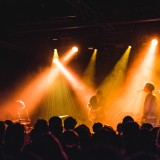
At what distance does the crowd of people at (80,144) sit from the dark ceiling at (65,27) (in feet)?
14.1

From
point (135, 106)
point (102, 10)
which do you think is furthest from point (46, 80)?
point (102, 10)

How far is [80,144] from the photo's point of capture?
169 inches

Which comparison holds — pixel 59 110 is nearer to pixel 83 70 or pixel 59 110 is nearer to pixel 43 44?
pixel 83 70

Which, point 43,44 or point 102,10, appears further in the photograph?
point 43,44

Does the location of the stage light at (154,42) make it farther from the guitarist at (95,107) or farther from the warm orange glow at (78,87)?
the warm orange glow at (78,87)

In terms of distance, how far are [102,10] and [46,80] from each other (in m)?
5.67

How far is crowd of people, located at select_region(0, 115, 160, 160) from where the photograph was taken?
2967mm

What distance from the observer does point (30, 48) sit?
39.5 ft

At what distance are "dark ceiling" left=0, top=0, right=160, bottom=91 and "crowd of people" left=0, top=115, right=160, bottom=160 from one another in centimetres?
429

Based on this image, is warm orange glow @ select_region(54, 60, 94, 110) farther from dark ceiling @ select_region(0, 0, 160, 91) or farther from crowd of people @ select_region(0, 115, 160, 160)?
crowd of people @ select_region(0, 115, 160, 160)

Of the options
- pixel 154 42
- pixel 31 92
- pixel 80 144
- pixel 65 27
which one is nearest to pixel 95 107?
pixel 65 27

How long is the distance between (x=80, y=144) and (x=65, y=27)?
6.26 meters

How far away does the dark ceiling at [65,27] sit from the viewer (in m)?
8.73

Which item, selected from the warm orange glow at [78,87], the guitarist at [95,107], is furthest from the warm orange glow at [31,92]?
the guitarist at [95,107]
